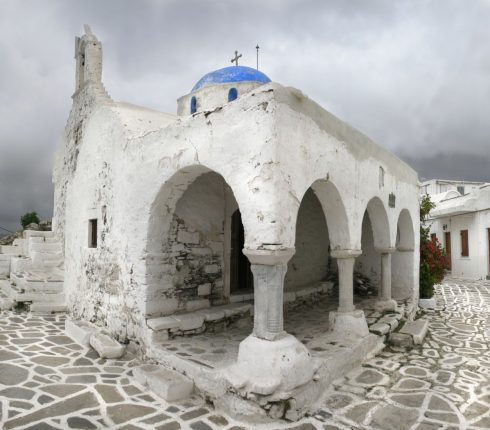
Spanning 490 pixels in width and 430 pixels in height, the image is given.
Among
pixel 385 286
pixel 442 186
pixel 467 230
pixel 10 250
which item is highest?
pixel 442 186

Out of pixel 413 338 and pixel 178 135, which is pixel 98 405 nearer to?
pixel 178 135

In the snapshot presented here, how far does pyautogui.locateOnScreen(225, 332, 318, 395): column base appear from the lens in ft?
11.3

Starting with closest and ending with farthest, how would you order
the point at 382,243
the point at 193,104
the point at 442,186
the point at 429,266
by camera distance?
the point at 382,243 < the point at 193,104 < the point at 429,266 < the point at 442,186

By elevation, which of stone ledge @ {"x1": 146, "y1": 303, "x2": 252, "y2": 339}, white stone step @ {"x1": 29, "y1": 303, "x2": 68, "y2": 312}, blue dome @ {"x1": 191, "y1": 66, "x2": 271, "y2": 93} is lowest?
white stone step @ {"x1": 29, "y1": 303, "x2": 68, "y2": 312}

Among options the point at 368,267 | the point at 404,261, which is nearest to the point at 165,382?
the point at 404,261

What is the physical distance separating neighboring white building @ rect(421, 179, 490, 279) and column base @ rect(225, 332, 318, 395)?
14775 mm

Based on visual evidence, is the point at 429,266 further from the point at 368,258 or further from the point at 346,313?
the point at 346,313

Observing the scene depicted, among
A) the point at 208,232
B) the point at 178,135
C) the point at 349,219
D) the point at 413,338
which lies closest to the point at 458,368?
the point at 413,338

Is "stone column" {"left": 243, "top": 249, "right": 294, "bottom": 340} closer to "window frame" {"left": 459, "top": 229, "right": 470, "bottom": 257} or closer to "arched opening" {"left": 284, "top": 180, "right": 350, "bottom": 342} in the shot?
"arched opening" {"left": 284, "top": 180, "right": 350, "bottom": 342}

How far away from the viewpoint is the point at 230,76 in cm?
799

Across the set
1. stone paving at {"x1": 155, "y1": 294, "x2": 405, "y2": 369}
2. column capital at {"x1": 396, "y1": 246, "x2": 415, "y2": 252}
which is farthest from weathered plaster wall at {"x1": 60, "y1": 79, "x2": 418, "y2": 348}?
column capital at {"x1": 396, "y1": 246, "x2": 415, "y2": 252}

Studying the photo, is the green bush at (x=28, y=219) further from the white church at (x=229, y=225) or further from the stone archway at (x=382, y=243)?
the stone archway at (x=382, y=243)

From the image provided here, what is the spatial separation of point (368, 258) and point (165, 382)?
672cm

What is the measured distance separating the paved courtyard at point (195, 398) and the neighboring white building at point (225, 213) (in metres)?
0.35
